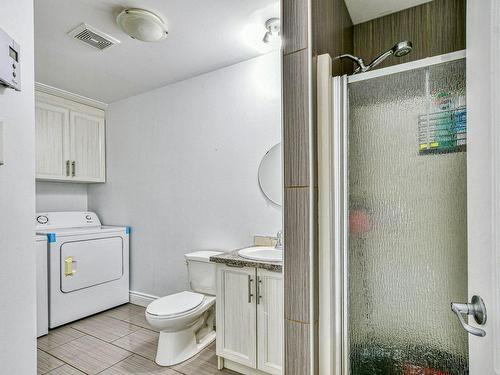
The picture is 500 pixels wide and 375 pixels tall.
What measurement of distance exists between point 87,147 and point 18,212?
306 centimetres

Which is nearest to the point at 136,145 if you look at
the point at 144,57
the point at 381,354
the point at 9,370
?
the point at 144,57

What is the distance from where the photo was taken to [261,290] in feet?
5.91

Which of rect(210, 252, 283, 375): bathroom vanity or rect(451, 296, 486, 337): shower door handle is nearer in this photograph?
rect(451, 296, 486, 337): shower door handle

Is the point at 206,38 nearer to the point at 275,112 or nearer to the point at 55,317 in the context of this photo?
the point at 275,112

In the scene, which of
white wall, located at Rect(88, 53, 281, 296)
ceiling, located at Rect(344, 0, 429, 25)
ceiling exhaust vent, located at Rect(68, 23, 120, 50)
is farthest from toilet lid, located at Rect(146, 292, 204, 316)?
ceiling, located at Rect(344, 0, 429, 25)

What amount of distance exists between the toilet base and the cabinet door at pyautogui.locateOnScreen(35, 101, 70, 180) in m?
2.18

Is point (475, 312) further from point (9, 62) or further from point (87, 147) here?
point (87, 147)

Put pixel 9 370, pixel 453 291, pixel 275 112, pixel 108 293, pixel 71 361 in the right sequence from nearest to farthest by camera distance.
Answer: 1. pixel 9 370
2. pixel 453 291
3. pixel 71 361
4. pixel 275 112
5. pixel 108 293

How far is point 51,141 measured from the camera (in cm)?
303

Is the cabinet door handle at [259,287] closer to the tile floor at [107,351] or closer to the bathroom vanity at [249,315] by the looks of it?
the bathroom vanity at [249,315]

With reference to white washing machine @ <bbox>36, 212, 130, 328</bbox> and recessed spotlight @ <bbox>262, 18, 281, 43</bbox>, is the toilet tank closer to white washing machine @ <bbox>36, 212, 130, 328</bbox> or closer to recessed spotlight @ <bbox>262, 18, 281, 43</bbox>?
white washing machine @ <bbox>36, 212, 130, 328</bbox>

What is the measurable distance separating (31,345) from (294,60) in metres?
1.28

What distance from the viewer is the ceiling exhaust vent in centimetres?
201

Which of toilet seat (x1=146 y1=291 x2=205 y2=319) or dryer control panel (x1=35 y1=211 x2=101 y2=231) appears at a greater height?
dryer control panel (x1=35 y1=211 x2=101 y2=231)
